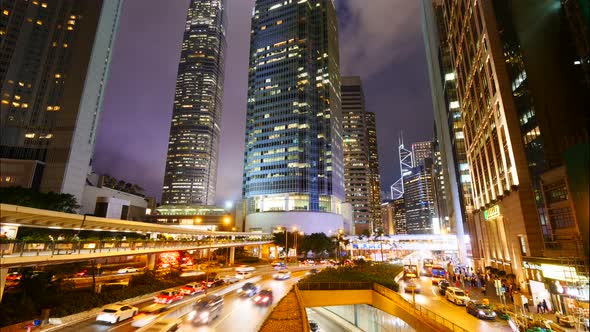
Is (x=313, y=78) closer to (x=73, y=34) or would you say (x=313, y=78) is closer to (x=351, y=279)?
(x=73, y=34)

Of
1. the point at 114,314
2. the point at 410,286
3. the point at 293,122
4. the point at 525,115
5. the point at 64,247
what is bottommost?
the point at 114,314

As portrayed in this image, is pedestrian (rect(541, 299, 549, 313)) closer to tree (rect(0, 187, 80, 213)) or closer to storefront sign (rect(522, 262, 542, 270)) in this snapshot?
storefront sign (rect(522, 262, 542, 270))

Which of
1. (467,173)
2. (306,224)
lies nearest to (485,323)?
(467,173)

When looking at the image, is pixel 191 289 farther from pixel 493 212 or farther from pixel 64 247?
pixel 493 212

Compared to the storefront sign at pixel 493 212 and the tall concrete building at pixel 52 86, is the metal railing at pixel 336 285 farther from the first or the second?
the tall concrete building at pixel 52 86

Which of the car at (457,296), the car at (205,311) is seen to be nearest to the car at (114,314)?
the car at (205,311)

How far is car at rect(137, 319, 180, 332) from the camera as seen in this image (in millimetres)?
22014

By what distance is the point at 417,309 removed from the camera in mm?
23453

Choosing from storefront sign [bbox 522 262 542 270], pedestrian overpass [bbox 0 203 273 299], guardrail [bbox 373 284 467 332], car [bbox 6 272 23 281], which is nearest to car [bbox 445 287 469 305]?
guardrail [bbox 373 284 467 332]

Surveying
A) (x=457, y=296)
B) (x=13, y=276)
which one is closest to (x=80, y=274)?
(x=13, y=276)

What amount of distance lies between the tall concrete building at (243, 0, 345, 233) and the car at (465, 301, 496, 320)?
300 feet

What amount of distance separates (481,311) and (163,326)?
25971mm

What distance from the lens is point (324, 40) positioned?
480ft

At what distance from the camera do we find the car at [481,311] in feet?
77.1
